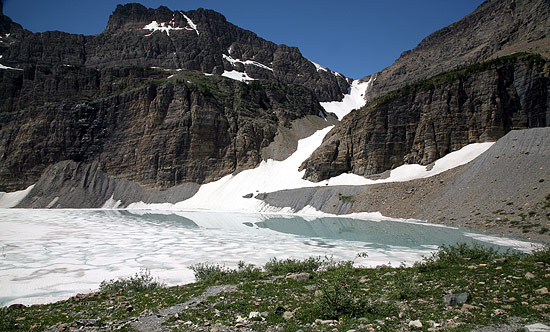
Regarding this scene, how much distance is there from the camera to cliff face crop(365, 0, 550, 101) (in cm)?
6450

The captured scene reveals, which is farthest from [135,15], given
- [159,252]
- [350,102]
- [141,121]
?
[159,252]

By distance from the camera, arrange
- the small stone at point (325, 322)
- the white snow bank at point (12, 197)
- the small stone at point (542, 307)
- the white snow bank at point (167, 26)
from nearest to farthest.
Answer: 1. the small stone at point (542, 307)
2. the small stone at point (325, 322)
3. the white snow bank at point (12, 197)
4. the white snow bank at point (167, 26)

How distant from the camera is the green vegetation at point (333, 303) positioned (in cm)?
562

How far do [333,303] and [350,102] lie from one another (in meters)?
141

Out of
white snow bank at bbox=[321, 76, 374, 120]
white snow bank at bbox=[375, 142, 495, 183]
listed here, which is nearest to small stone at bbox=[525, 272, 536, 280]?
white snow bank at bbox=[375, 142, 495, 183]

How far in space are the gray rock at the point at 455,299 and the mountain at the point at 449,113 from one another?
4751cm

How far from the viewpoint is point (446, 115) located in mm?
50156

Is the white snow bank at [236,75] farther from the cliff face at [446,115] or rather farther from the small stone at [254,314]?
→ the small stone at [254,314]

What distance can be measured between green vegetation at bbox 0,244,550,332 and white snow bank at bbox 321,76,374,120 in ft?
392

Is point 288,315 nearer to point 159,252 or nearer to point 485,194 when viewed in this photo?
point 159,252

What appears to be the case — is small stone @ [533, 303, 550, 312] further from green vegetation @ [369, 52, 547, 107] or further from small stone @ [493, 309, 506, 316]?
green vegetation @ [369, 52, 547, 107]

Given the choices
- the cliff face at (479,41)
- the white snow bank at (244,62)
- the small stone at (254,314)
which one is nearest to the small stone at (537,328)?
the small stone at (254,314)

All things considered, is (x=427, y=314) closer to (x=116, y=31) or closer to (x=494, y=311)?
(x=494, y=311)

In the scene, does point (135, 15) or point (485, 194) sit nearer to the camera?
point (485, 194)
